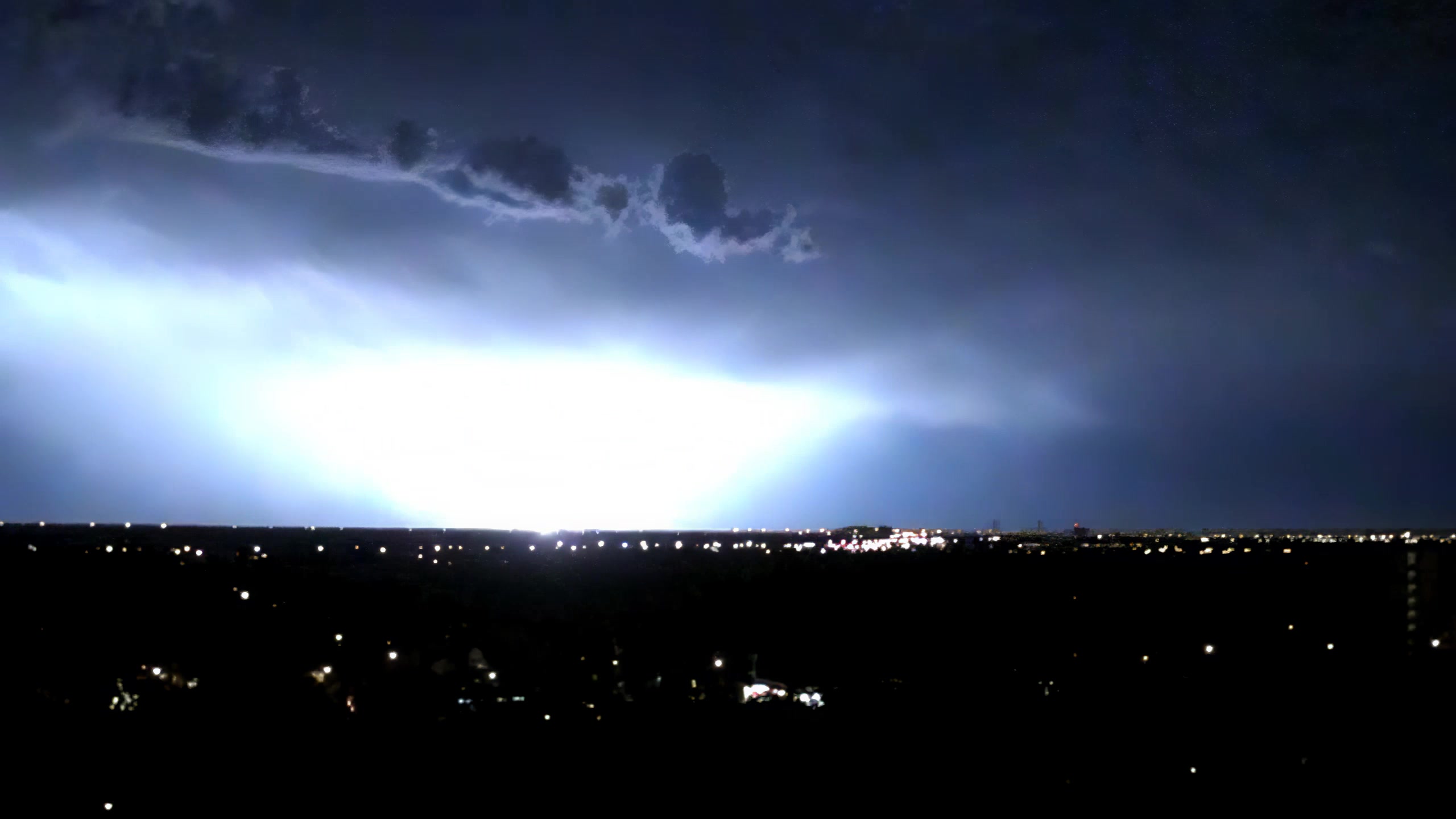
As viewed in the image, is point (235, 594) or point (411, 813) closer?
point (411, 813)

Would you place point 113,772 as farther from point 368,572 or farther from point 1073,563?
point 1073,563

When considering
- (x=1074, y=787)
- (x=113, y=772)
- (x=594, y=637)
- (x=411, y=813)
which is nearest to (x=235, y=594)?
(x=594, y=637)

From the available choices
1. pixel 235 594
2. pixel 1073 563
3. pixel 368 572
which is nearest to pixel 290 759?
pixel 235 594

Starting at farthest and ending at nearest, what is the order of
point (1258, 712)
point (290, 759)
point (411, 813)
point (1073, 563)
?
1. point (1073, 563)
2. point (1258, 712)
3. point (290, 759)
4. point (411, 813)

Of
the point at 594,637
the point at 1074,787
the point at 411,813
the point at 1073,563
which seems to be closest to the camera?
the point at 411,813

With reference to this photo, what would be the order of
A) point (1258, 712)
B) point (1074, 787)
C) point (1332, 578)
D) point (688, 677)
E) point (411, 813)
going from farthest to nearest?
point (1332, 578)
point (688, 677)
point (1258, 712)
point (1074, 787)
point (411, 813)

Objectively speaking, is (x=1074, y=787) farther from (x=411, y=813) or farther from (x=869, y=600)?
(x=869, y=600)
